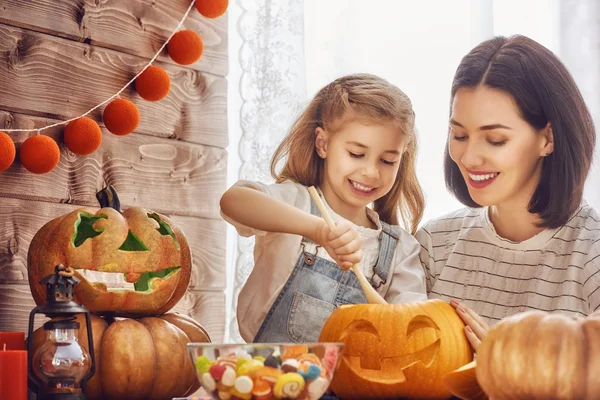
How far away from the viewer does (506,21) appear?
6.58ft

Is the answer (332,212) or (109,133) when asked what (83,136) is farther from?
(332,212)

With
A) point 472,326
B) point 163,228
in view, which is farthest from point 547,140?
point 163,228

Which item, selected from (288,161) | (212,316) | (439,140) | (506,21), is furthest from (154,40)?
(506,21)

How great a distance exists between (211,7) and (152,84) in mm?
241

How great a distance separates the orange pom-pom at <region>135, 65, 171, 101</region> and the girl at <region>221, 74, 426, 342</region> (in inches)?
11.0

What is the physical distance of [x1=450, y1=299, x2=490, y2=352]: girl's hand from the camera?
3.70 ft

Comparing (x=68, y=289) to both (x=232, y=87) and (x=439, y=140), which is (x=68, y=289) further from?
(x=439, y=140)

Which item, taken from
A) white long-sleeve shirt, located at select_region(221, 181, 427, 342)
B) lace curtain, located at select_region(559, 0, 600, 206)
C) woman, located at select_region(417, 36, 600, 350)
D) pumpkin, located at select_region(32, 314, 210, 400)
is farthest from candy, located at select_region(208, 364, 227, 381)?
lace curtain, located at select_region(559, 0, 600, 206)

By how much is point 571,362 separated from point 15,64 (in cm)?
114

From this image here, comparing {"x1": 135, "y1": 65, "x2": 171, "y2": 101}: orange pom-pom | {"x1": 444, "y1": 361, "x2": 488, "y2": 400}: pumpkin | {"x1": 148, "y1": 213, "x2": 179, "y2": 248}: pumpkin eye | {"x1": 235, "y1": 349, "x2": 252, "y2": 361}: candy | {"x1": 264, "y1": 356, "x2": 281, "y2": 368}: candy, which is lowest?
{"x1": 444, "y1": 361, "x2": 488, "y2": 400}: pumpkin

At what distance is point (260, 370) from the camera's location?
884 mm

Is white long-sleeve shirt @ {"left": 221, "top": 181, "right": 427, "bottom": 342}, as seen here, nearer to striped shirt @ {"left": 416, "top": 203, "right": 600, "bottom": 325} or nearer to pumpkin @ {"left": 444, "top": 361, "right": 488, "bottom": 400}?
striped shirt @ {"left": 416, "top": 203, "right": 600, "bottom": 325}

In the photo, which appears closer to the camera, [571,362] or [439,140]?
[571,362]

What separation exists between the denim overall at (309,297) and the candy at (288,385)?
621mm
